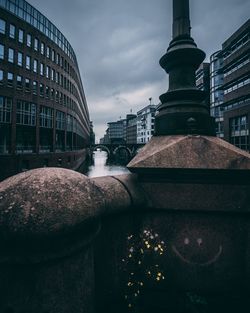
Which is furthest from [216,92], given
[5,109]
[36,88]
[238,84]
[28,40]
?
[5,109]

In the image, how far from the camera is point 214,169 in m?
1.92

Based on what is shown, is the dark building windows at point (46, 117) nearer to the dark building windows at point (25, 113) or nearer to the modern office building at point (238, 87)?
the dark building windows at point (25, 113)

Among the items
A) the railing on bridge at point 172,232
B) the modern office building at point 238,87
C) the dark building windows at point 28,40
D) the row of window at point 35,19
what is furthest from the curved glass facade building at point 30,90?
the modern office building at point 238,87

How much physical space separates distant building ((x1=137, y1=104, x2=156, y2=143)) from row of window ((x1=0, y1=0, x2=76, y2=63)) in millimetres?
64349

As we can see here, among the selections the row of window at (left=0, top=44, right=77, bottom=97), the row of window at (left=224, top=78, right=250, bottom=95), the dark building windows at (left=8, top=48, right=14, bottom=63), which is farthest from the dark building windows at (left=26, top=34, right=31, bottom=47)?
the row of window at (left=224, top=78, right=250, bottom=95)

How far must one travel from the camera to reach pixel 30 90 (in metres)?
28.8

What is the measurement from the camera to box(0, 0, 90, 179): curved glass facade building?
25.0 m

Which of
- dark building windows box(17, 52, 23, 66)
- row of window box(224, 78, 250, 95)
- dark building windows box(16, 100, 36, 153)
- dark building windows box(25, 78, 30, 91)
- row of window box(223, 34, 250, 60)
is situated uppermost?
row of window box(223, 34, 250, 60)

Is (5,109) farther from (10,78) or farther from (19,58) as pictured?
(19,58)

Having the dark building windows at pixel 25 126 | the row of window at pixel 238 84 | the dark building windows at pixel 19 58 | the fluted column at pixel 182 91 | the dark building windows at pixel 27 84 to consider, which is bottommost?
the fluted column at pixel 182 91

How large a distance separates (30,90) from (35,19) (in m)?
11.8

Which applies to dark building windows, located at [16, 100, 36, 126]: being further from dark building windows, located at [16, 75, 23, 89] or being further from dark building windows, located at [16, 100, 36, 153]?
dark building windows, located at [16, 75, 23, 89]

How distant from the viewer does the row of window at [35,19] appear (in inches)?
1047

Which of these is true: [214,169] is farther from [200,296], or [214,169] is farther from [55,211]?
[55,211]
